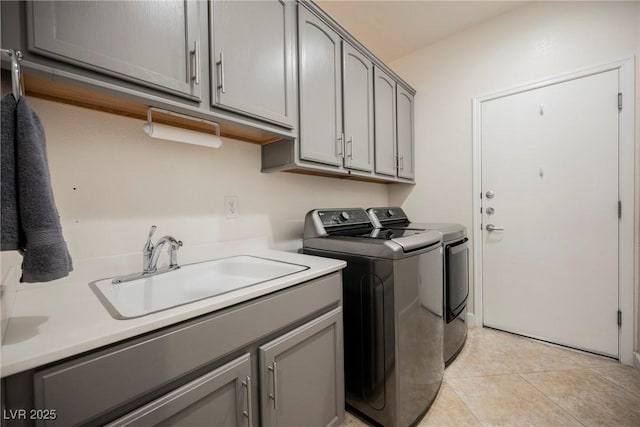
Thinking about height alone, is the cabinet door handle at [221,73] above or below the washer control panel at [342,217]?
above

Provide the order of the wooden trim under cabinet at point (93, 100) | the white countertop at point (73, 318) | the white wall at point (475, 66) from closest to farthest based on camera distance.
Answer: the white countertop at point (73, 318) < the wooden trim under cabinet at point (93, 100) < the white wall at point (475, 66)

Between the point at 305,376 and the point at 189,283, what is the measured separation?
2.18 ft

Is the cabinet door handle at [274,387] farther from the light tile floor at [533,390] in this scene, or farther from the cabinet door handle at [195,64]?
the cabinet door handle at [195,64]

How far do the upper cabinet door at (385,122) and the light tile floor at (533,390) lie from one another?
1587 mm

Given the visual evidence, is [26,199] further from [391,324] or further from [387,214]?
[387,214]

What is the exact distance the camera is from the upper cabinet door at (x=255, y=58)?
1049mm

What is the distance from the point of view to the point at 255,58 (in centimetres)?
118

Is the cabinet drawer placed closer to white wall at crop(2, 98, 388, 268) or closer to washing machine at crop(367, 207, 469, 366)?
white wall at crop(2, 98, 388, 268)

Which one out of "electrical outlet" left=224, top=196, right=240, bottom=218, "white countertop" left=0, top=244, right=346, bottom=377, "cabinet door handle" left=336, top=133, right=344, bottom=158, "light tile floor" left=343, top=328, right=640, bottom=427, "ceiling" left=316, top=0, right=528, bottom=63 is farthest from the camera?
"ceiling" left=316, top=0, right=528, bottom=63

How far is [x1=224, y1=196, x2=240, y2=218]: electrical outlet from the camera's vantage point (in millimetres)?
1451

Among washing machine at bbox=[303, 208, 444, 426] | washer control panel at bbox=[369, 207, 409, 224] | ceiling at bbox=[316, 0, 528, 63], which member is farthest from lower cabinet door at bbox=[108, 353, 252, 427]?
ceiling at bbox=[316, 0, 528, 63]

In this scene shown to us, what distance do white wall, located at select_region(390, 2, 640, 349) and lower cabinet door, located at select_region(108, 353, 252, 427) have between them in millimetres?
2297

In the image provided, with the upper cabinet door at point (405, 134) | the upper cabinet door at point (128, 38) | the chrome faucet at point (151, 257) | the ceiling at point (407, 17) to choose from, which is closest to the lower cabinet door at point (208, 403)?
the chrome faucet at point (151, 257)

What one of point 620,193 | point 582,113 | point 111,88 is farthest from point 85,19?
point 620,193
